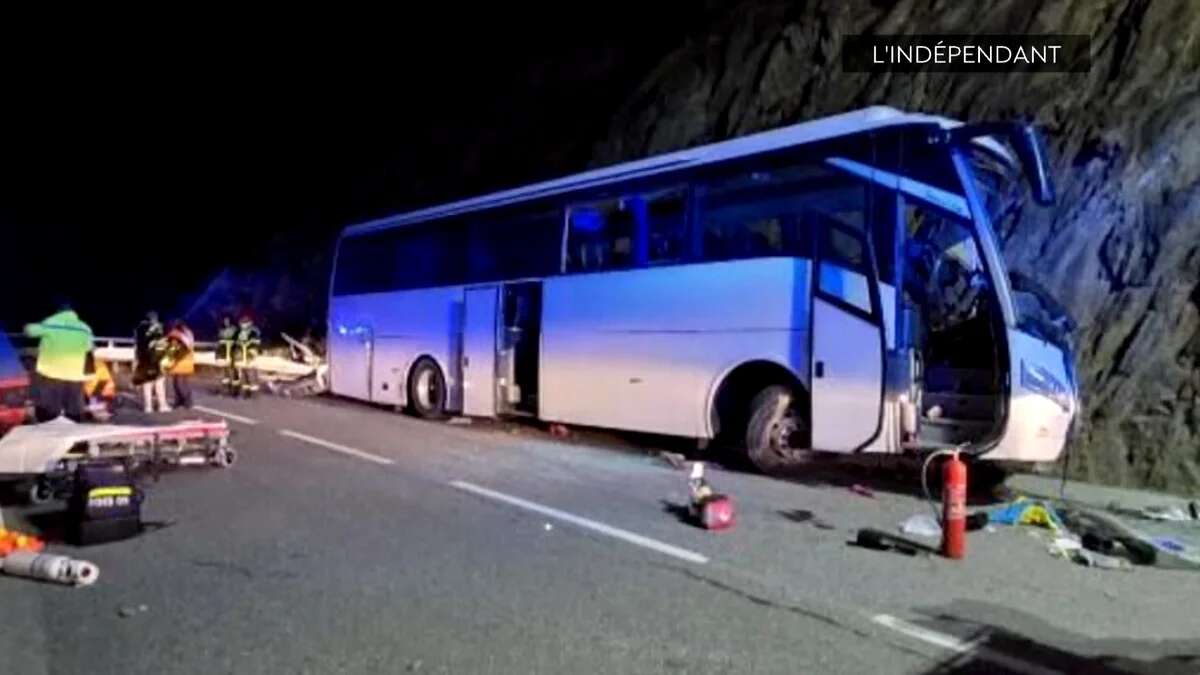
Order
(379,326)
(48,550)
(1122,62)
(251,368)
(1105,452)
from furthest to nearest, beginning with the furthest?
(251,368) < (379,326) < (1122,62) < (1105,452) < (48,550)

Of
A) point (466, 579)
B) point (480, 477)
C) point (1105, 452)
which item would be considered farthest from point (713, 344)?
point (466, 579)

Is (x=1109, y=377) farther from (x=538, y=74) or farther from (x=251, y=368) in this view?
(x=538, y=74)

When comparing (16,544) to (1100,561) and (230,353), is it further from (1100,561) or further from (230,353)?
(230,353)

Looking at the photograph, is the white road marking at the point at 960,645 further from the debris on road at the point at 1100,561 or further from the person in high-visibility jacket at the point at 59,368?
the person in high-visibility jacket at the point at 59,368

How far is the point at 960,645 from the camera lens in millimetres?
4840

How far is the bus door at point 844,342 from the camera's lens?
370 inches

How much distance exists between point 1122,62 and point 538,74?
22.8 meters

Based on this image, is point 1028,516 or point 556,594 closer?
point 556,594

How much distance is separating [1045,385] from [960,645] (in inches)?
178

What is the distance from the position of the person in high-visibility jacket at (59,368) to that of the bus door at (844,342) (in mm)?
8171

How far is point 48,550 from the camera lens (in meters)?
6.61

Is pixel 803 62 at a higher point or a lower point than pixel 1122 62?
higher

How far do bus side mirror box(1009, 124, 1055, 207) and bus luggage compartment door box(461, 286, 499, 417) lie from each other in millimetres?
7500

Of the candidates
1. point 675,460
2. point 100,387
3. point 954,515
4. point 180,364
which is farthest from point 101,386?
point 954,515
